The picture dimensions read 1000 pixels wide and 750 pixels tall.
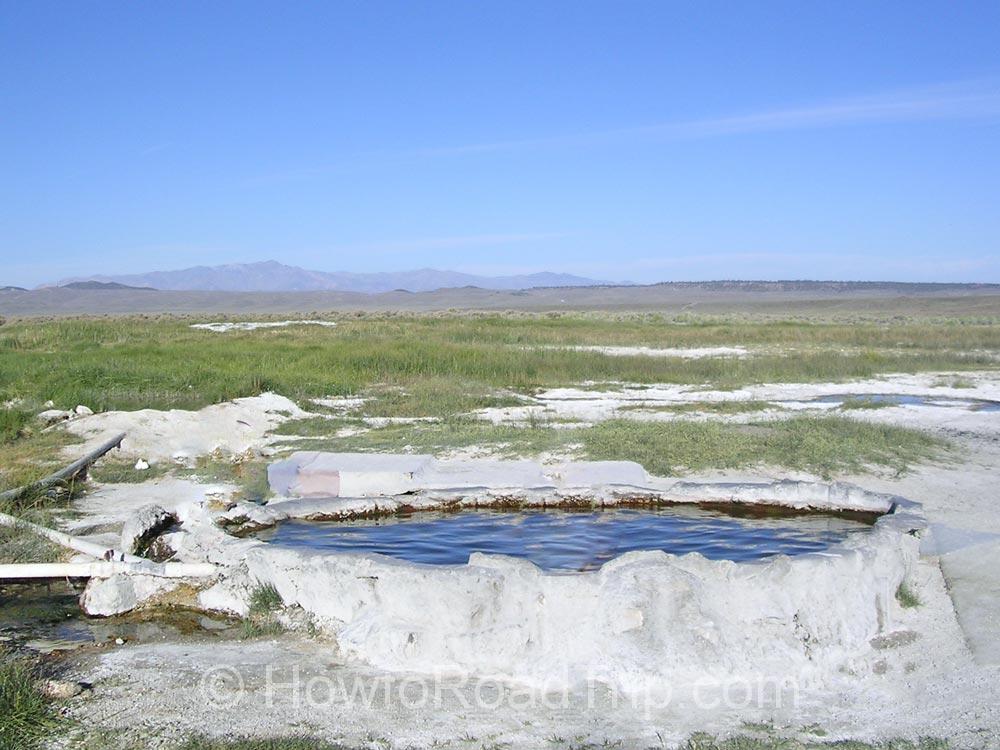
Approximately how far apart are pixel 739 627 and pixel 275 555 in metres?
2.87

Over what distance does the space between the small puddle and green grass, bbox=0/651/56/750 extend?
2.99 ft

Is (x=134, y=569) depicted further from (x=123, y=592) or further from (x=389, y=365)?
(x=389, y=365)

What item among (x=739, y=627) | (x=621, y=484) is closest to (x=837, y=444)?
(x=621, y=484)

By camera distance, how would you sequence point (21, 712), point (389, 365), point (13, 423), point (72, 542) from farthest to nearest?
1. point (389, 365)
2. point (13, 423)
3. point (72, 542)
4. point (21, 712)

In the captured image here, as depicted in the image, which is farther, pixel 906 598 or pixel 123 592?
pixel 123 592

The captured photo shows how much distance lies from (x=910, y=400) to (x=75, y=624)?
15.4 m

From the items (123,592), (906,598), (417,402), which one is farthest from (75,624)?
(417,402)

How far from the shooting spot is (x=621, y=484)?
8.80 metres

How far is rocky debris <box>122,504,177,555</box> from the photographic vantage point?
24.6 feet

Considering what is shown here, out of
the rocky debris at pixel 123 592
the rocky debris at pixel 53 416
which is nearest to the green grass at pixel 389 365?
the rocky debris at pixel 53 416

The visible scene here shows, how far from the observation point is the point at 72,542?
7.59m

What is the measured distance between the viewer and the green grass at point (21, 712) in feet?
14.7

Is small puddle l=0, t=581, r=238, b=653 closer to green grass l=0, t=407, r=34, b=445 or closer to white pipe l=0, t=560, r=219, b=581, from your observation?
white pipe l=0, t=560, r=219, b=581

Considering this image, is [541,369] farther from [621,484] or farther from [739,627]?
[739,627]
